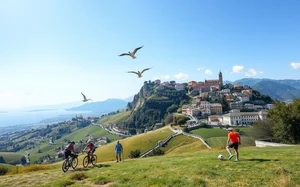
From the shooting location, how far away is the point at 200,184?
9.55 m

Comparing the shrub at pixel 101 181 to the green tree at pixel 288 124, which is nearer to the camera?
the shrub at pixel 101 181

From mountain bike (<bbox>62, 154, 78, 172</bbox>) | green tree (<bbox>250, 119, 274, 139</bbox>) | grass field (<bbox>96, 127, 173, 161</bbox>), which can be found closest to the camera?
mountain bike (<bbox>62, 154, 78, 172</bbox>)

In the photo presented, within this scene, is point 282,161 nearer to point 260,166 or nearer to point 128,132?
point 260,166

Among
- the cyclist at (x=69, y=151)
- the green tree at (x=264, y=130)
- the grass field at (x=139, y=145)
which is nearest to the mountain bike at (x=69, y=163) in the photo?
the cyclist at (x=69, y=151)

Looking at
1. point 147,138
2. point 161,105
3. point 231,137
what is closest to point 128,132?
point 161,105

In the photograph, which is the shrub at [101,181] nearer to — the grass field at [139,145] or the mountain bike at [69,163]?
the mountain bike at [69,163]

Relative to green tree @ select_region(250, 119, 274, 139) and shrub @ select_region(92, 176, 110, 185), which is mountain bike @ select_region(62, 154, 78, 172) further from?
green tree @ select_region(250, 119, 274, 139)

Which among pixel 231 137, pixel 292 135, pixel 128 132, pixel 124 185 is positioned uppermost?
pixel 231 137

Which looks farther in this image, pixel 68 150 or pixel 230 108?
pixel 230 108

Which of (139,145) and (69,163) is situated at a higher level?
(69,163)

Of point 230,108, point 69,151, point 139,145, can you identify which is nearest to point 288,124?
point 69,151

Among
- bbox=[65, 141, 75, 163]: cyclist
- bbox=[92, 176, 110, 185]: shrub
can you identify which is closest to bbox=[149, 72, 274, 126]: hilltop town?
bbox=[65, 141, 75, 163]: cyclist

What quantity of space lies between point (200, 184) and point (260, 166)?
4.47m

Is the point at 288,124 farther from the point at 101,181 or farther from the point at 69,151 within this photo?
the point at 101,181
